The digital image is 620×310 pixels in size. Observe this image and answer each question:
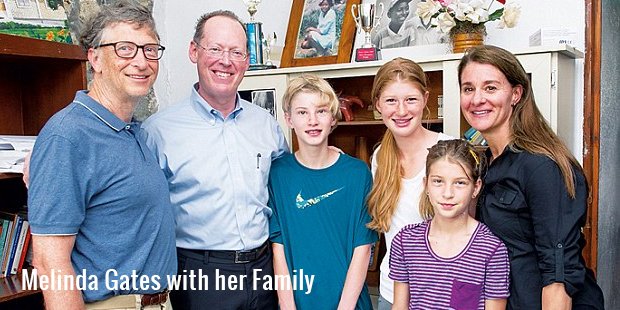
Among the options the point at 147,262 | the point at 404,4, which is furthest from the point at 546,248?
the point at 404,4

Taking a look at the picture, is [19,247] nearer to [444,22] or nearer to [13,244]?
[13,244]

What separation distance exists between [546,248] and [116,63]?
131cm

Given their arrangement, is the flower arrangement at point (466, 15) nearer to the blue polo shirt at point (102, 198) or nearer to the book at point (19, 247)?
the blue polo shirt at point (102, 198)

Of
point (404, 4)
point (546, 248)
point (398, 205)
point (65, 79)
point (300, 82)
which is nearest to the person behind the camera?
point (546, 248)

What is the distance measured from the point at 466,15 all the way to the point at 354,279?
1333 millimetres

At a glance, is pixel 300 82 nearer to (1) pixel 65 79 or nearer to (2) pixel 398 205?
(2) pixel 398 205

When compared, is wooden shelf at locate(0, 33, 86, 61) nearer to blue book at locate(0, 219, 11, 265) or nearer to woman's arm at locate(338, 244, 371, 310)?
blue book at locate(0, 219, 11, 265)

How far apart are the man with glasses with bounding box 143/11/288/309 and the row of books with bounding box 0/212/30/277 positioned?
0.72m

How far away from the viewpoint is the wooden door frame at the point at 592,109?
8.47 ft

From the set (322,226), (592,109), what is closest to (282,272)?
(322,226)

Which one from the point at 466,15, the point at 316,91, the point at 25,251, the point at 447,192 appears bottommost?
the point at 25,251

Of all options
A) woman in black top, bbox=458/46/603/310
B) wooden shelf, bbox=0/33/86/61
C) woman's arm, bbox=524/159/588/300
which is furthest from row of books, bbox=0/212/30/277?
woman's arm, bbox=524/159/588/300

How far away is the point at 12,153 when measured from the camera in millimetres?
2145

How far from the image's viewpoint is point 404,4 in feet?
10.3
